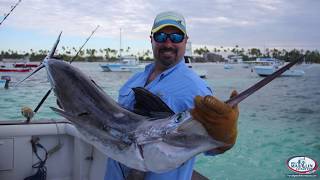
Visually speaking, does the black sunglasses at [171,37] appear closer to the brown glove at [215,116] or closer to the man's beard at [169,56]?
the man's beard at [169,56]

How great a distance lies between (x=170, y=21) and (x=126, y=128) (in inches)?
34.0

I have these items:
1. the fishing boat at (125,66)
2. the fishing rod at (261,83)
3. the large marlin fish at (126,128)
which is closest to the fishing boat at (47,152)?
the large marlin fish at (126,128)

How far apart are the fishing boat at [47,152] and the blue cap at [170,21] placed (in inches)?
89.9

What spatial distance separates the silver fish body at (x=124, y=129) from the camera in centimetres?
171

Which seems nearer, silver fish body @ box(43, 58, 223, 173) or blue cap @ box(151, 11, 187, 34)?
silver fish body @ box(43, 58, 223, 173)

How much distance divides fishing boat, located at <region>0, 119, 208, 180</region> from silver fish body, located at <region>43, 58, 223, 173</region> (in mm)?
2362

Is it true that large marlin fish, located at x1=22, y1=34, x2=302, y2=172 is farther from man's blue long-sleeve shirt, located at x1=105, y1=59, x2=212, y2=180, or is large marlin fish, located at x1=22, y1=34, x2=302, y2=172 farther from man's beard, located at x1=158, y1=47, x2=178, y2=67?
man's beard, located at x1=158, y1=47, x2=178, y2=67

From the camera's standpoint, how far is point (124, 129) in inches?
74.0

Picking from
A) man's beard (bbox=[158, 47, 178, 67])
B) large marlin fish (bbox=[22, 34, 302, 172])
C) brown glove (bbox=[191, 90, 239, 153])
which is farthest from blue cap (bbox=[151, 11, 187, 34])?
brown glove (bbox=[191, 90, 239, 153])

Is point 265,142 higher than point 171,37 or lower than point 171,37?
lower

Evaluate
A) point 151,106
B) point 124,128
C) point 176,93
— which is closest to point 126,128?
point 124,128

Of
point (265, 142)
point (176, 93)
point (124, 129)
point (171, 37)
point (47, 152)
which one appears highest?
point (171, 37)

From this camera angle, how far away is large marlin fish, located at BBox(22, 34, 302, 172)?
1706 millimetres

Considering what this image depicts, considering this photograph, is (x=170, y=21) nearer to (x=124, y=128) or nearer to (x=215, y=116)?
(x=124, y=128)
